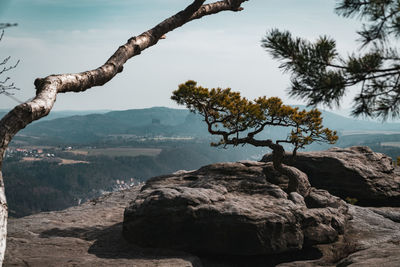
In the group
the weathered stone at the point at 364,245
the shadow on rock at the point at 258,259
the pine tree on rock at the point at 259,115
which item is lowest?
the shadow on rock at the point at 258,259

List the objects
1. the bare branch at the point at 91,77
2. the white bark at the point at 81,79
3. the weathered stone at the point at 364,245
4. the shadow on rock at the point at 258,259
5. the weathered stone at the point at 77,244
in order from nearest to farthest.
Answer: the white bark at the point at 81,79 → the bare branch at the point at 91,77 → the weathered stone at the point at 364,245 → the weathered stone at the point at 77,244 → the shadow on rock at the point at 258,259

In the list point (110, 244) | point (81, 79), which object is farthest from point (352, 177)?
point (81, 79)

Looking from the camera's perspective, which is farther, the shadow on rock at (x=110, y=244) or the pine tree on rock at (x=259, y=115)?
the pine tree on rock at (x=259, y=115)

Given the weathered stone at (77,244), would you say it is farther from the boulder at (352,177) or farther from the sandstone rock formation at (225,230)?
the boulder at (352,177)

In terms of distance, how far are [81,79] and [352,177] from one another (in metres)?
16.5

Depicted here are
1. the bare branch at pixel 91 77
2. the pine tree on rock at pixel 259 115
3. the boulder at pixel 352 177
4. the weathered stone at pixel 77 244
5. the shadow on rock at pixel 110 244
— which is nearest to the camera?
the bare branch at pixel 91 77

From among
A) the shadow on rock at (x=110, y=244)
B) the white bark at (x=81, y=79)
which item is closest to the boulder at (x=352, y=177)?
the shadow on rock at (x=110, y=244)

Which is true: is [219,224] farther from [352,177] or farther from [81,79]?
[352,177]

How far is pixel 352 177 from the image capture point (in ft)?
58.9

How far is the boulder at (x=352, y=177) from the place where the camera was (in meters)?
17.7

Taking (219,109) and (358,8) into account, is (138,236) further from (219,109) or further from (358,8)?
(358,8)

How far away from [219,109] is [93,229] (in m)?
8.21

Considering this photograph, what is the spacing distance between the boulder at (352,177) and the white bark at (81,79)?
38.6 feet

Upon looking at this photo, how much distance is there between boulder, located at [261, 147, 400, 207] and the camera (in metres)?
17.7
